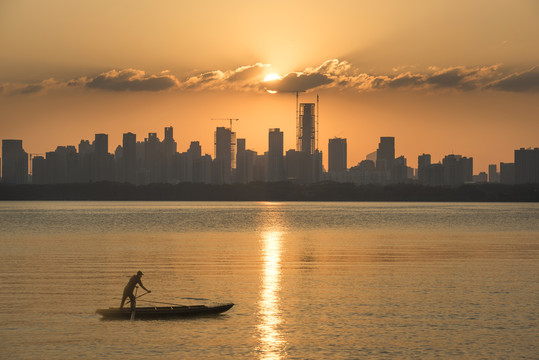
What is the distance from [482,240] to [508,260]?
41986 mm

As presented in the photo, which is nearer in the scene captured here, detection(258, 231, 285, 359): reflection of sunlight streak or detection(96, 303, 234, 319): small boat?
detection(258, 231, 285, 359): reflection of sunlight streak

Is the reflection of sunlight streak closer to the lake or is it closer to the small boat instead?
the lake

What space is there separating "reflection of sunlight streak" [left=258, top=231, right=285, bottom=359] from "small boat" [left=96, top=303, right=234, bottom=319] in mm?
4066

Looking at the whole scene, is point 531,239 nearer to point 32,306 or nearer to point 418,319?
point 418,319

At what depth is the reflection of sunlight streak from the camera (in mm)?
40719

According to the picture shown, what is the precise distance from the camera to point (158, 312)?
47.8 metres

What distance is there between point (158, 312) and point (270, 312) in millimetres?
8003

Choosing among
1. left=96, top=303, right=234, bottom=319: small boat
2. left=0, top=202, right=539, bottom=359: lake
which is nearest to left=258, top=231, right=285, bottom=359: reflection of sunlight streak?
left=0, top=202, right=539, bottom=359: lake

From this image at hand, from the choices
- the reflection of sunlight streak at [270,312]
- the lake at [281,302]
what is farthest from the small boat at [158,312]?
the reflection of sunlight streak at [270,312]

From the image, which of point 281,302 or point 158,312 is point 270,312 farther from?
point 158,312

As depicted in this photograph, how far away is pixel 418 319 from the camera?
48781 millimetres

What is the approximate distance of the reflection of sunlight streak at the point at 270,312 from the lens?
4072cm

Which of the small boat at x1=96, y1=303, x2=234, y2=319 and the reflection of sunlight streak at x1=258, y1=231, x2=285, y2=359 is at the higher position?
the small boat at x1=96, y1=303, x2=234, y2=319

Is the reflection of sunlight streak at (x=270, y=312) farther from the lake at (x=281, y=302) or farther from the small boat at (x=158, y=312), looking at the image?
the small boat at (x=158, y=312)
